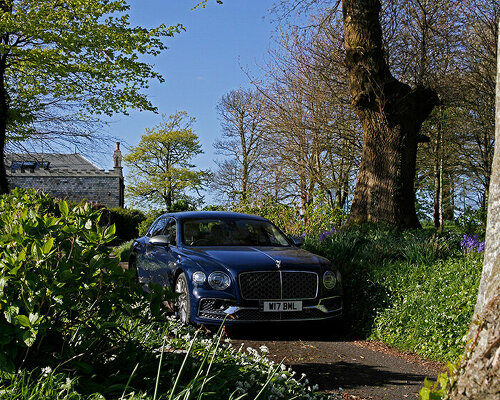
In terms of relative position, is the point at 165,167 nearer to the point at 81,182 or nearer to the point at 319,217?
the point at 81,182

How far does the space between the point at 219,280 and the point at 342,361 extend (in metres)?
1.77

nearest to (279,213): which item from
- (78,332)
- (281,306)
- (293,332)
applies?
(293,332)

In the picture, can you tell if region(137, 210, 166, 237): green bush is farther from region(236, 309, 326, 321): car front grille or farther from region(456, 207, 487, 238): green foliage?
region(236, 309, 326, 321): car front grille

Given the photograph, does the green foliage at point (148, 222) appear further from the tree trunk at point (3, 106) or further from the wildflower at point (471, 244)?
the wildflower at point (471, 244)

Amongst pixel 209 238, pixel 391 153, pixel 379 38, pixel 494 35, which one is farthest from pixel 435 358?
pixel 494 35

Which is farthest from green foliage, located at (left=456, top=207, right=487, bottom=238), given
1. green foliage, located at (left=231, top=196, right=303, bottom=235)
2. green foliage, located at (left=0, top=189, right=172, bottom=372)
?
green foliage, located at (left=0, top=189, right=172, bottom=372)

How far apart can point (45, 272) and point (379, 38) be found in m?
10.8

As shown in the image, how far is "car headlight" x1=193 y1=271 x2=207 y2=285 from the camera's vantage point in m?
6.66

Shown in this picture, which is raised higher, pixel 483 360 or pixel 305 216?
pixel 305 216

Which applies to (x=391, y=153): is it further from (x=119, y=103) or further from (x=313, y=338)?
(x=119, y=103)

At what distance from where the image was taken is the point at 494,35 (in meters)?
18.6

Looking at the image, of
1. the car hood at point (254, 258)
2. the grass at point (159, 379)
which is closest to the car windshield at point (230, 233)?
the car hood at point (254, 258)

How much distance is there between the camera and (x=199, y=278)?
6691 millimetres

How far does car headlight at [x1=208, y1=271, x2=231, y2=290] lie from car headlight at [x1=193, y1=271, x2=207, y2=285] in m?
0.08
